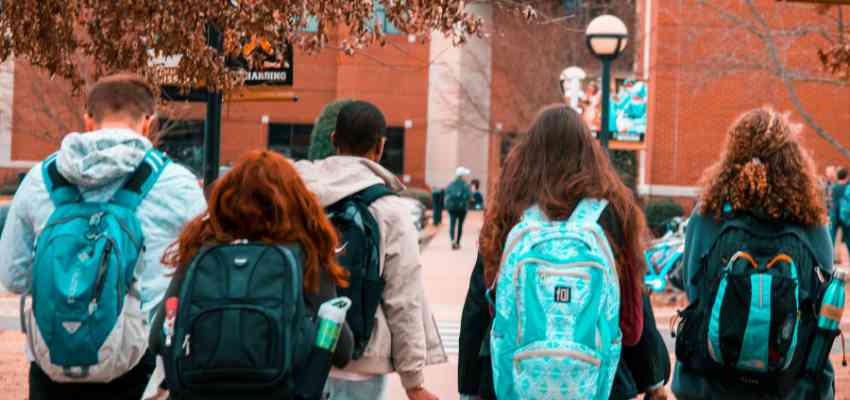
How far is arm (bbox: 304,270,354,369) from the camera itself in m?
3.75

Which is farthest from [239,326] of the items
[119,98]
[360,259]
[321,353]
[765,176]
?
[765,176]

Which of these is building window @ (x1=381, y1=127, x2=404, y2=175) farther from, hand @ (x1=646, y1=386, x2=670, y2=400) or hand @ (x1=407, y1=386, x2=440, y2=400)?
hand @ (x1=646, y1=386, x2=670, y2=400)

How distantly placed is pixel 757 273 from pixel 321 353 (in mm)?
1982

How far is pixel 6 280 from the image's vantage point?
4.44 m

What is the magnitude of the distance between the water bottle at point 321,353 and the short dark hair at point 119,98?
1312 mm

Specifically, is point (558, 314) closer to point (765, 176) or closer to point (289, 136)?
point (765, 176)

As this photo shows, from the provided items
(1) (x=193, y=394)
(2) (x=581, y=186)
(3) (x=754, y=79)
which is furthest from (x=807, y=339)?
(3) (x=754, y=79)

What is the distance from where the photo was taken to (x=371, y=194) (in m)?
4.57

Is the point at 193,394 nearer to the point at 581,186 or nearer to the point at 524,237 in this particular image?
the point at 524,237

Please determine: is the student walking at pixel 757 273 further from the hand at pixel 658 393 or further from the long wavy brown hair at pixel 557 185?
the long wavy brown hair at pixel 557 185

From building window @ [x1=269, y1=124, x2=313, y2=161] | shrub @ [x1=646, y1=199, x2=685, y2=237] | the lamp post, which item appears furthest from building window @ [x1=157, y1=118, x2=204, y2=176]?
the lamp post

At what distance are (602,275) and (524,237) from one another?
0.29m

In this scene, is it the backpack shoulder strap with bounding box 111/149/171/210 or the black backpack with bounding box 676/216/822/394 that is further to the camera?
the black backpack with bounding box 676/216/822/394

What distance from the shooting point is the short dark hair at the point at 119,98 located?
454cm
